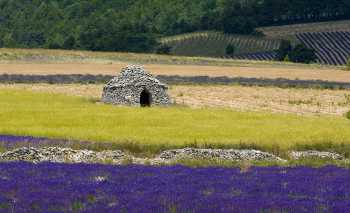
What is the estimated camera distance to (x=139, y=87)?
64375 mm

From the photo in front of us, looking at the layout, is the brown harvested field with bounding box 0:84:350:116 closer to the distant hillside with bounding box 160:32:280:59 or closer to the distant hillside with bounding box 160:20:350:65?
the distant hillside with bounding box 160:20:350:65

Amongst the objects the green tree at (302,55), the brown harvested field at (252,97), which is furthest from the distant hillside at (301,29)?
the brown harvested field at (252,97)

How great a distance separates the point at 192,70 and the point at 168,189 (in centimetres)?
8765

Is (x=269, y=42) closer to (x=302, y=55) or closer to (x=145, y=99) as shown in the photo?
(x=302, y=55)

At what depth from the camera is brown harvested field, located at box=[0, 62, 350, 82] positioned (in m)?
102

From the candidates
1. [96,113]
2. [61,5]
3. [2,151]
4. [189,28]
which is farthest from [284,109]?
[61,5]

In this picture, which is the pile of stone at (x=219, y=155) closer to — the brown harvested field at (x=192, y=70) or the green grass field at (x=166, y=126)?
the green grass field at (x=166, y=126)

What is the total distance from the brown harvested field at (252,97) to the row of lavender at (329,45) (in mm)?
75156

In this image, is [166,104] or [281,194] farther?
[166,104]

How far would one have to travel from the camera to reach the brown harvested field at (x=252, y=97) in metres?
66.9

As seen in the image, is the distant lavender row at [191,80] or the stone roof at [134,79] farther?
the distant lavender row at [191,80]

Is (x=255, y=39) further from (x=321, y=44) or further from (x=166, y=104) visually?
(x=166, y=104)

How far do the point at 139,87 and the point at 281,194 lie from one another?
40.4 metres

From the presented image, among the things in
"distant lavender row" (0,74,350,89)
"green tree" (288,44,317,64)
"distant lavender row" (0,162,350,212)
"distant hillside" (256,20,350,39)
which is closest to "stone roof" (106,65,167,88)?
"distant lavender row" (0,74,350,89)
